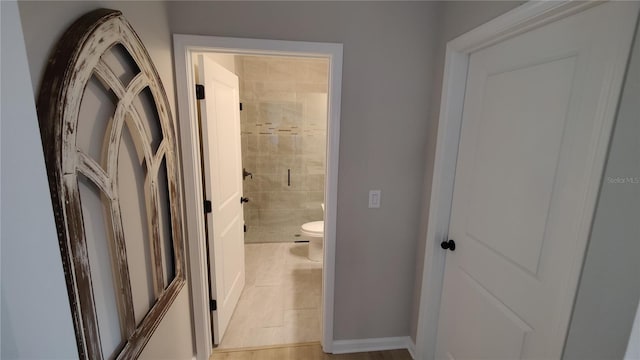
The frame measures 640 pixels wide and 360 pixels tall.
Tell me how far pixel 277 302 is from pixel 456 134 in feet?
6.53

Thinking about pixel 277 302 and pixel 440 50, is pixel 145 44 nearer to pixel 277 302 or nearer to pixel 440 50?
pixel 440 50

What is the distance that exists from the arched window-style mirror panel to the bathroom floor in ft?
3.10

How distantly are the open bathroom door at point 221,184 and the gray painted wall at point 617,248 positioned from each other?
175 cm

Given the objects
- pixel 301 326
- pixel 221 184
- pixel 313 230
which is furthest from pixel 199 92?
pixel 313 230

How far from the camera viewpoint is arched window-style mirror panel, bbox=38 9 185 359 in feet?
2.22

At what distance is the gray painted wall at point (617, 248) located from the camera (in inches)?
26.2

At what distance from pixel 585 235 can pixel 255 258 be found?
302cm

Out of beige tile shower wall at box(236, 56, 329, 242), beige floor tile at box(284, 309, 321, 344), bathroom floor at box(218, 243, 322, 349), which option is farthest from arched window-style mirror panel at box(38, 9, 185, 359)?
beige tile shower wall at box(236, 56, 329, 242)

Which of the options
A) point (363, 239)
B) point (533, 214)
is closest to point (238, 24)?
point (363, 239)

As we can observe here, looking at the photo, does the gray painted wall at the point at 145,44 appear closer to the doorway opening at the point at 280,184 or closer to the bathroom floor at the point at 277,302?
the bathroom floor at the point at 277,302

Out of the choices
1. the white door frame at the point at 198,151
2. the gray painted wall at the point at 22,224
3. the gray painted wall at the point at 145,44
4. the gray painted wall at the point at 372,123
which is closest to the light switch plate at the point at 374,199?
the gray painted wall at the point at 372,123

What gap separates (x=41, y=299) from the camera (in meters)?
0.44

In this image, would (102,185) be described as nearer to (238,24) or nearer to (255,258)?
(238,24)

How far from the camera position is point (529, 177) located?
3.31 feet
